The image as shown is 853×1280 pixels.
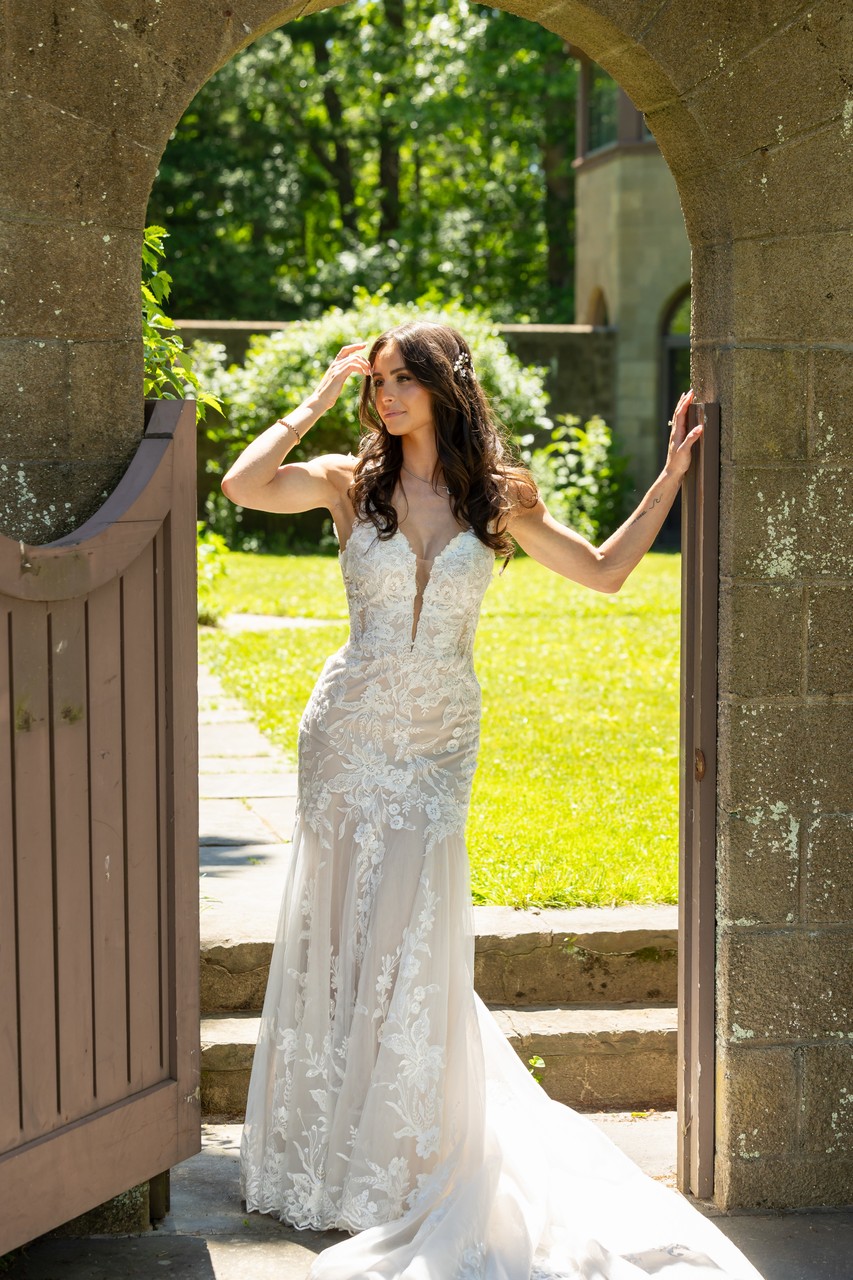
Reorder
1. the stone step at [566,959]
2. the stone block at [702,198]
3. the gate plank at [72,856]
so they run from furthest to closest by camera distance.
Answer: the stone step at [566,959], the stone block at [702,198], the gate plank at [72,856]

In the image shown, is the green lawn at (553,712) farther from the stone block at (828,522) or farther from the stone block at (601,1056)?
the stone block at (828,522)

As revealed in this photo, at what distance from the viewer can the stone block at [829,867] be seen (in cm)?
389

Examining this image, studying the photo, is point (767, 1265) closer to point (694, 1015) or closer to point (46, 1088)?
point (694, 1015)

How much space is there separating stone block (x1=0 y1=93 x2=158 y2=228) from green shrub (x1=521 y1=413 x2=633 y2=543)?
45.4 feet

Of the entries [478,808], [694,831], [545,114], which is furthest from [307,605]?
[545,114]

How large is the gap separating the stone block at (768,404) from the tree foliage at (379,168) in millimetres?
20502

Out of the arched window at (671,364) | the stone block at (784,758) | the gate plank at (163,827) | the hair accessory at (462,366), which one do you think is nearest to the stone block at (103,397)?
the gate plank at (163,827)

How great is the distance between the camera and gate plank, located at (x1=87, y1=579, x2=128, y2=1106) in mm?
3238

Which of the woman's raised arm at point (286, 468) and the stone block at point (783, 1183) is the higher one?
the woman's raised arm at point (286, 468)

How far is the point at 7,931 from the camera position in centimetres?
304

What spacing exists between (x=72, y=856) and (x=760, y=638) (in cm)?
178

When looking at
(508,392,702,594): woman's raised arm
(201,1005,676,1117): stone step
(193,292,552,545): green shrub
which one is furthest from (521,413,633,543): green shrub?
(508,392,702,594): woman's raised arm

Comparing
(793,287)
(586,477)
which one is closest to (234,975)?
(793,287)

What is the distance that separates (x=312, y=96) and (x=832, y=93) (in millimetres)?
27379
